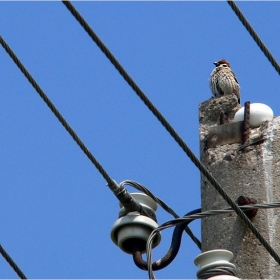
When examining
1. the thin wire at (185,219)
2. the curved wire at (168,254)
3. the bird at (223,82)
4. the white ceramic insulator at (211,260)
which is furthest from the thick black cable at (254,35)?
the bird at (223,82)

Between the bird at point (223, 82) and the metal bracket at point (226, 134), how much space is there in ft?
22.8

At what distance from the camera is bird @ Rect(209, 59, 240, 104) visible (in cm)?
1429

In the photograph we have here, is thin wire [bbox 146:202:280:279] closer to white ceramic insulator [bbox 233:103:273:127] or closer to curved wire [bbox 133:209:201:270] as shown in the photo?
curved wire [bbox 133:209:201:270]

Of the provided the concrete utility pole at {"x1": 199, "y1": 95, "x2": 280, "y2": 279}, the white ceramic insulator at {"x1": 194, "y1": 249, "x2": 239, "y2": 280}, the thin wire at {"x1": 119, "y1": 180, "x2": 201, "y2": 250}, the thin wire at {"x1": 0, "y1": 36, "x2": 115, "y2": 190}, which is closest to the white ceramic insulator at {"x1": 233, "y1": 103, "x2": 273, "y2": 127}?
the concrete utility pole at {"x1": 199, "y1": 95, "x2": 280, "y2": 279}

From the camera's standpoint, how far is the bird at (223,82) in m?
14.3

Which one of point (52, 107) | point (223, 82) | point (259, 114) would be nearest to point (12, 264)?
point (52, 107)

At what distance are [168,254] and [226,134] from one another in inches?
36.2

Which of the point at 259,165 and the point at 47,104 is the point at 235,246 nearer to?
the point at 259,165

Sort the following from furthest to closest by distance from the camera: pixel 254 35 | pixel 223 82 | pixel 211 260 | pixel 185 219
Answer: pixel 223 82 → pixel 185 219 → pixel 254 35 → pixel 211 260

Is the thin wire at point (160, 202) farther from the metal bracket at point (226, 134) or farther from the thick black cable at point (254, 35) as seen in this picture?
the thick black cable at point (254, 35)

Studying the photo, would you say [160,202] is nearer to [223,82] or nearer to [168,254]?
[168,254]

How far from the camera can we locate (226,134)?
6.89 meters

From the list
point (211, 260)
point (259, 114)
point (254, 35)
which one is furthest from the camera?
point (259, 114)

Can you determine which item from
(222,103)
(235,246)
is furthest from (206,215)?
(222,103)
